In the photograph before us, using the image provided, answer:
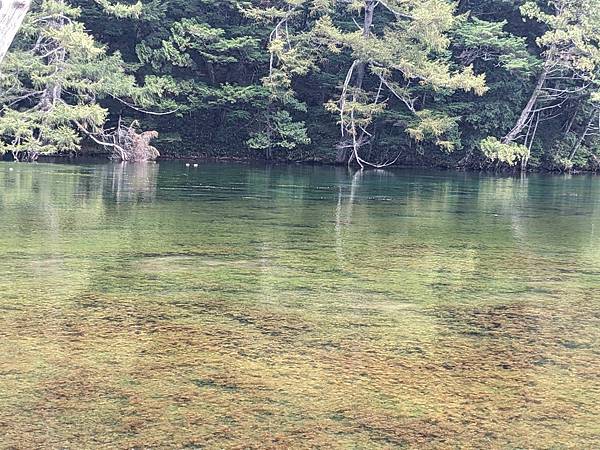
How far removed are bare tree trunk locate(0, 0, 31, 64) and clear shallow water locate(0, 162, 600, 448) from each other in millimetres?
1019

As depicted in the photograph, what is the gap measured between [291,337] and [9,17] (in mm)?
2236

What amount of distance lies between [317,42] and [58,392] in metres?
18.4

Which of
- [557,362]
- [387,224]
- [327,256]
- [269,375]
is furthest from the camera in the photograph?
[387,224]

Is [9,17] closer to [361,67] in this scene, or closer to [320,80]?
[361,67]

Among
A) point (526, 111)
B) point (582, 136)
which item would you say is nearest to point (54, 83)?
point (526, 111)

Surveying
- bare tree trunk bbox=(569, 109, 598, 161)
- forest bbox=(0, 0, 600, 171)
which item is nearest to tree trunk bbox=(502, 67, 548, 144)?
forest bbox=(0, 0, 600, 171)

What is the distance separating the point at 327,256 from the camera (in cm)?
402

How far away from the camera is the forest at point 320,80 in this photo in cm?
1744

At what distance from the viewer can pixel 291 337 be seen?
2.35 m

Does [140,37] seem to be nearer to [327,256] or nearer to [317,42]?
[317,42]

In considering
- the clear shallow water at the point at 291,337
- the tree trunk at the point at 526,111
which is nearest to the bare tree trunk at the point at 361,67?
the tree trunk at the point at 526,111

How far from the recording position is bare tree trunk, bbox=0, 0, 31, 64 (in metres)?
3.55

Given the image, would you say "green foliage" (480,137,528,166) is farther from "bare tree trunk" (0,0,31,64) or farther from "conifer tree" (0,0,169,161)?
"bare tree trunk" (0,0,31,64)

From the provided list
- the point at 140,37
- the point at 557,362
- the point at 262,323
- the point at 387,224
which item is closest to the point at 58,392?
the point at 262,323
